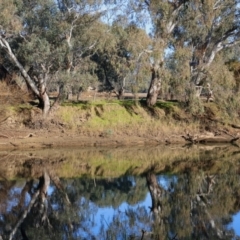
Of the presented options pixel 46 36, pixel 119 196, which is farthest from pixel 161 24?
pixel 119 196

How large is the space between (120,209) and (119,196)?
1.74 m

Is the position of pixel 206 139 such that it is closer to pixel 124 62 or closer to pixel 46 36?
pixel 124 62

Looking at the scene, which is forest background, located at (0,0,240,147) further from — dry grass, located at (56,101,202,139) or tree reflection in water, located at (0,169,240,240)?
tree reflection in water, located at (0,169,240,240)

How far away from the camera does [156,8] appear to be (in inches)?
1160

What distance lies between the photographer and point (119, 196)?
539 inches

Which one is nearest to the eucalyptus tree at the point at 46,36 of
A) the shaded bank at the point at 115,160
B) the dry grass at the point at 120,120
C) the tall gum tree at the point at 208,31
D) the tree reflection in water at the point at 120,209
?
the dry grass at the point at 120,120

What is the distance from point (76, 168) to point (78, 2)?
36.7 feet

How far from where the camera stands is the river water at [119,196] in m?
9.88

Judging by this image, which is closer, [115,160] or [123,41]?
[115,160]

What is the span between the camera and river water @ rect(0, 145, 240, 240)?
32.4ft

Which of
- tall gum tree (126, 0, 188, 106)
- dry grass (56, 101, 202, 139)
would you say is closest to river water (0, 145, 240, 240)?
dry grass (56, 101, 202, 139)

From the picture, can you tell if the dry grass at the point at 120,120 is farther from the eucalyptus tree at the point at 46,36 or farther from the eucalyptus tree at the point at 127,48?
the eucalyptus tree at the point at 127,48

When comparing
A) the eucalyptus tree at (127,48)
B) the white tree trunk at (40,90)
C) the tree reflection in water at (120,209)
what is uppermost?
the eucalyptus tree at (127,48)

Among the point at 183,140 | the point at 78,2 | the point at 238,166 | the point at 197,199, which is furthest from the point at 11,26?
the point at 197,199
